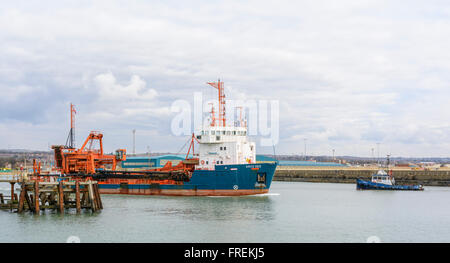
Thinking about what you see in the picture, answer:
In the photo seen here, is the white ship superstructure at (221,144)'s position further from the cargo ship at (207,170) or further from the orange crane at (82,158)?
the orange crane at (82,158)

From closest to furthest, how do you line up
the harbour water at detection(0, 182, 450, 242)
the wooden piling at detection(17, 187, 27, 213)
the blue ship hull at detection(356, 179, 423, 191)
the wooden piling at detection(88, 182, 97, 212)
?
the harbour water at detection(0, 182, 450, 242) → the wooden piling at detection(17, 187, 27, 213) → the wooden piling at detection(88, 182, 97, 212) → the blue ship hull at detection(356, 179, 423, 191)

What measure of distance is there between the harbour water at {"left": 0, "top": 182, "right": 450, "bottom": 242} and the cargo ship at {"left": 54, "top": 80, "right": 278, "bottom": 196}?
9.61ft

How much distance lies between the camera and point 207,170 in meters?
41.6

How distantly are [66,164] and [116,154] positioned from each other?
4.58m

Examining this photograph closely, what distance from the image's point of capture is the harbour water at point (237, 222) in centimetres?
2338

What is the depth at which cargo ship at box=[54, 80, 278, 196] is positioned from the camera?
41.0 meters

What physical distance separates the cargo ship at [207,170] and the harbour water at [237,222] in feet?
9.61

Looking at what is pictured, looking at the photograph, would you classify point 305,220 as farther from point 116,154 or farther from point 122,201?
point 116,154

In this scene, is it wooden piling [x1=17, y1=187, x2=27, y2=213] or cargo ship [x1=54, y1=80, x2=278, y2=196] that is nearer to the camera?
wooden piling [x1=17, y1=187, x2=27, y2=213]

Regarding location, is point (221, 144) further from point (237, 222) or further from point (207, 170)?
point (237, 222)

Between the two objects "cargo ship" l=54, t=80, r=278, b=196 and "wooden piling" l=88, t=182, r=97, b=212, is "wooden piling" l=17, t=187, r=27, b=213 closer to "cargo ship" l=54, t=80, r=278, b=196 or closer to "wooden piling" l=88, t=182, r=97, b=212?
"wooden piling" l=88, t=182, r=97, b=212

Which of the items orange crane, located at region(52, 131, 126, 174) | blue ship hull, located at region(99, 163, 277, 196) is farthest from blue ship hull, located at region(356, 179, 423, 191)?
orange crane, located at region(52, 131, 126, 174)
